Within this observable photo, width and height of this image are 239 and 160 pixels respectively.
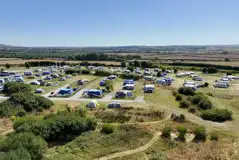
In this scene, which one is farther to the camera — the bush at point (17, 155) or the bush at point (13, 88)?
the bush at point (13, 88)

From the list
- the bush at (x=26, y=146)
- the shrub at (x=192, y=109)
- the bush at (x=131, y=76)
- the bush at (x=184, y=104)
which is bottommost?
the shrub at (x=192, y=109)

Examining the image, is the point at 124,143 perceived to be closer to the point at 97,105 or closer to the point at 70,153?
the point at 70,153

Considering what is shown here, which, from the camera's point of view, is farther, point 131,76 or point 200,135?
point 131,76

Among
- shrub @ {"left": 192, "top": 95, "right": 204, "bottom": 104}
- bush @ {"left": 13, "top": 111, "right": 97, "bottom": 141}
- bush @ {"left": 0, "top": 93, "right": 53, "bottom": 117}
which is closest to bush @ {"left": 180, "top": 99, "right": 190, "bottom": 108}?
shrub @ {"left": 192, "top": 95, "right": 204, "bottom": 104}

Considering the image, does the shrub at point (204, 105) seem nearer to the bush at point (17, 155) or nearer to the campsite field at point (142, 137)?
the campsite field at point (142, 137)

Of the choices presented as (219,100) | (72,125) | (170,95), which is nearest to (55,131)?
(72,125)

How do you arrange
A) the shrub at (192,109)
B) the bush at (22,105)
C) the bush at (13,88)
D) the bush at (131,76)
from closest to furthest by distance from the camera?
the bush at (22,105) → the shrub at (192,109) → the bush at (13,88) → the bush at (131,76)

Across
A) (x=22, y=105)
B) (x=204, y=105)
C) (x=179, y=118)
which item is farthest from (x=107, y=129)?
(x=204, y=105)

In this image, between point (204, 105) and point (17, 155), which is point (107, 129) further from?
point (204, 105)

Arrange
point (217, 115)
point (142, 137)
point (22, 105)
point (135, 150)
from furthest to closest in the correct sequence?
point (22, 105)
point (217, 115)
point (142, 137)
point (135, 150)

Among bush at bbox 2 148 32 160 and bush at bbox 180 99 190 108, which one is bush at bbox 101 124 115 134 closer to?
bush at bbox 2 148 32 160

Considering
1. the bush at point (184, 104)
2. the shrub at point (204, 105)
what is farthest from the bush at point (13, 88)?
the shrub at point (204, 105)
